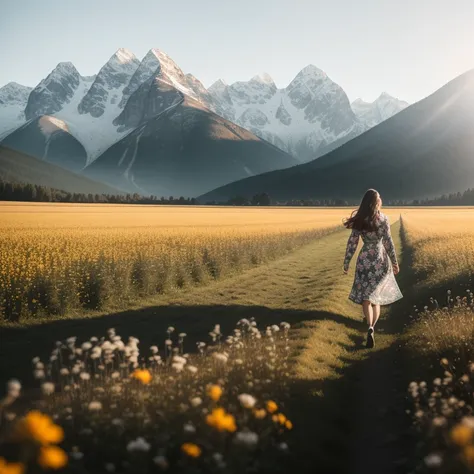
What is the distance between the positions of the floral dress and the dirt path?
1.15 m

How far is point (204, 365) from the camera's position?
8.42 m

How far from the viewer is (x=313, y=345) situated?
34.7 feet

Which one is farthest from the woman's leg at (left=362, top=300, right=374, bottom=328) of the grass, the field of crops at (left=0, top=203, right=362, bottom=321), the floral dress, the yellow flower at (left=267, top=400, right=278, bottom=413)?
the field of crops at (left=0, top=203, right=362, bottom=321)

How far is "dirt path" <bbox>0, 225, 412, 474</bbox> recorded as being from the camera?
661cm

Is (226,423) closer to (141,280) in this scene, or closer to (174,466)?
(174,466)

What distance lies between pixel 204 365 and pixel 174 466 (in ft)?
10.4

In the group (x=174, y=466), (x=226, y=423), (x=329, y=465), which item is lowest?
(x=329, y=465)

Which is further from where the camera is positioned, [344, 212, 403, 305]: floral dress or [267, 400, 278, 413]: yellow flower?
[344, 212, 403, 305]: floral dress

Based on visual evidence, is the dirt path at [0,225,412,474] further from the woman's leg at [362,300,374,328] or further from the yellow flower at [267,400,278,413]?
the yellow flower at [267,400,278,413]

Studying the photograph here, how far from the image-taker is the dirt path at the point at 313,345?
6.61m

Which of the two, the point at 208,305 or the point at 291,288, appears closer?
the point at 208,305

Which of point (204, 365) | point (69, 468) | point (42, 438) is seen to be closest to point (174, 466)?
point (69, 468)

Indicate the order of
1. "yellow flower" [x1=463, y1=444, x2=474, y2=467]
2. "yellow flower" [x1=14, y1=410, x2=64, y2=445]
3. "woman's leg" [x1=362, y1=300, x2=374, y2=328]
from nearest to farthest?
1. "yellow flower" [x1=14, y1=410, x2=64, y2=445]
2. "yellow flower" [x1=463, y1=444, x2=474, y2=467]
3. "woman's leg" [x1=362, y1=300, x2=374, y2=328]

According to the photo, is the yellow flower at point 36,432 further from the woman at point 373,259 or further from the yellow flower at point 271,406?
the woman at point 373,259
